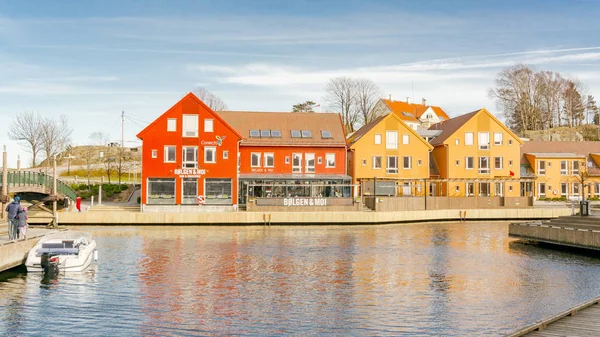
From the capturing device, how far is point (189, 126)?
61781 mm

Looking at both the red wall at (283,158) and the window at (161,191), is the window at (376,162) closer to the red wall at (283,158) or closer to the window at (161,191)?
the red wall at (283,158)

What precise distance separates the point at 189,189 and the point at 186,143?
4.85 meters

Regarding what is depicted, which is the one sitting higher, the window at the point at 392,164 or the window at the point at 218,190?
the window at the point at 392,164

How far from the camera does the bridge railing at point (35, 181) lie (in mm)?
45287

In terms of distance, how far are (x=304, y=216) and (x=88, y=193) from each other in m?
32.9

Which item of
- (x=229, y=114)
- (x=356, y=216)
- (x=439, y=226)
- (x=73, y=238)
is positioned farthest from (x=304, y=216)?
(x=73, y=238)

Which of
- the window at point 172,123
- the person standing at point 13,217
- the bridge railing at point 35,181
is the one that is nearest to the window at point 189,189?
the window at point 172,123

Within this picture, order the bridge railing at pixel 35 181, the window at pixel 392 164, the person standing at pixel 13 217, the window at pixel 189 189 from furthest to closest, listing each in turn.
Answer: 1. the window at pixel 392 164
2. the window at pixel 189 189
3. the bridge railing at pixel 35 181
4. the person standing at pixel 13 217

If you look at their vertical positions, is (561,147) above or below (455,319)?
above

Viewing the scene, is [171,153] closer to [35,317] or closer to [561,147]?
[35,317]

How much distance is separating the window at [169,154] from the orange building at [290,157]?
7.64 metres

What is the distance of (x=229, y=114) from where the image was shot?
234 feet

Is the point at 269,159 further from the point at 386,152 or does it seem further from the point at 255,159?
the point at 386,152

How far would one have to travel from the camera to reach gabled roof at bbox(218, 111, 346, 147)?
67312mm
